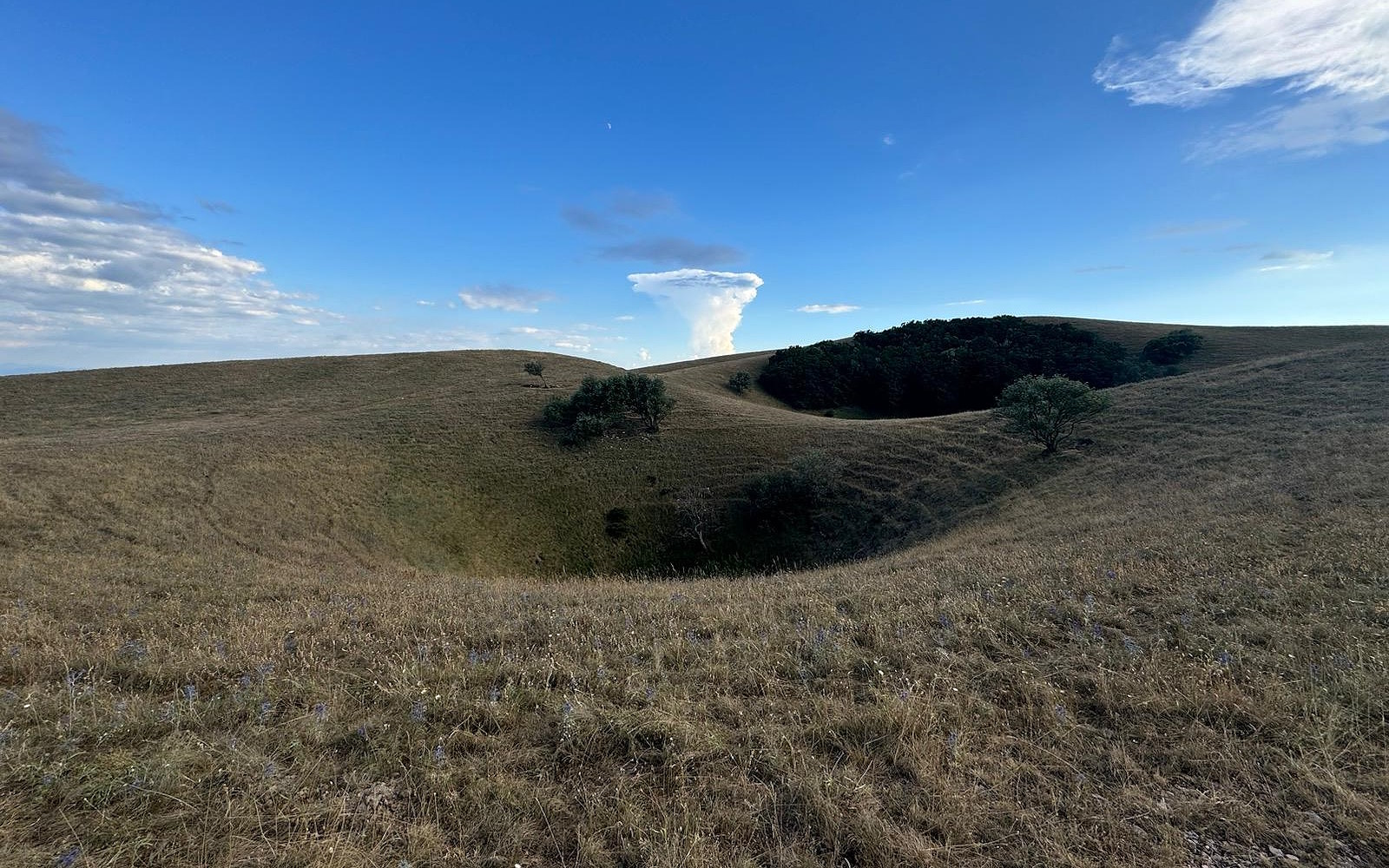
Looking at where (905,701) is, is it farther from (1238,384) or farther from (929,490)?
(1238,384)

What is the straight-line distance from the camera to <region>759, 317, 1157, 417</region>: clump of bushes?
6550cm

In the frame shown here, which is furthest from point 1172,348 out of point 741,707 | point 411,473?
point 741,707

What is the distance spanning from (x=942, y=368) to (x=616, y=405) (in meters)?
46.2

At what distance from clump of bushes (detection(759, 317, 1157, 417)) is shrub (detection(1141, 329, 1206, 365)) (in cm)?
155

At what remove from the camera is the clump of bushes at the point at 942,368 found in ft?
215

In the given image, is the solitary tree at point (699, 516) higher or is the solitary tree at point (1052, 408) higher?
the solitary tree at point (1052, 408)

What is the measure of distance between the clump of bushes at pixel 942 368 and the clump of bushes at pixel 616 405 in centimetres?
3079

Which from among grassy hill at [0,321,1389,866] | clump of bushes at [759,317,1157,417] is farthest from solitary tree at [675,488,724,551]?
clump of bushes at [759,317,1157,417]

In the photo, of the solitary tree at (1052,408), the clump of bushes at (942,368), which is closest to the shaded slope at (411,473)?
the solitary tree at (1052,408)

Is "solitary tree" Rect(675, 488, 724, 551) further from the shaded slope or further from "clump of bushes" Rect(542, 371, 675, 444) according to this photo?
"clump of bushes" Rect(542, 371, 675, 444)

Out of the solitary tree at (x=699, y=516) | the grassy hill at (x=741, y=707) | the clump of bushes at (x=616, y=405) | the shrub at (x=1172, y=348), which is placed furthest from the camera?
the shrub at (x=1172, y=348)

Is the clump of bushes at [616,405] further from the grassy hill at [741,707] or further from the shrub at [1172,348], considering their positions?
the shrub at [1172,348]

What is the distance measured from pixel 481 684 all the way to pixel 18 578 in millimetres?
11498

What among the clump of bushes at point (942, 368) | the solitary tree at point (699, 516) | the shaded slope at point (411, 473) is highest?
the clump of bushes at point (942, 368)
